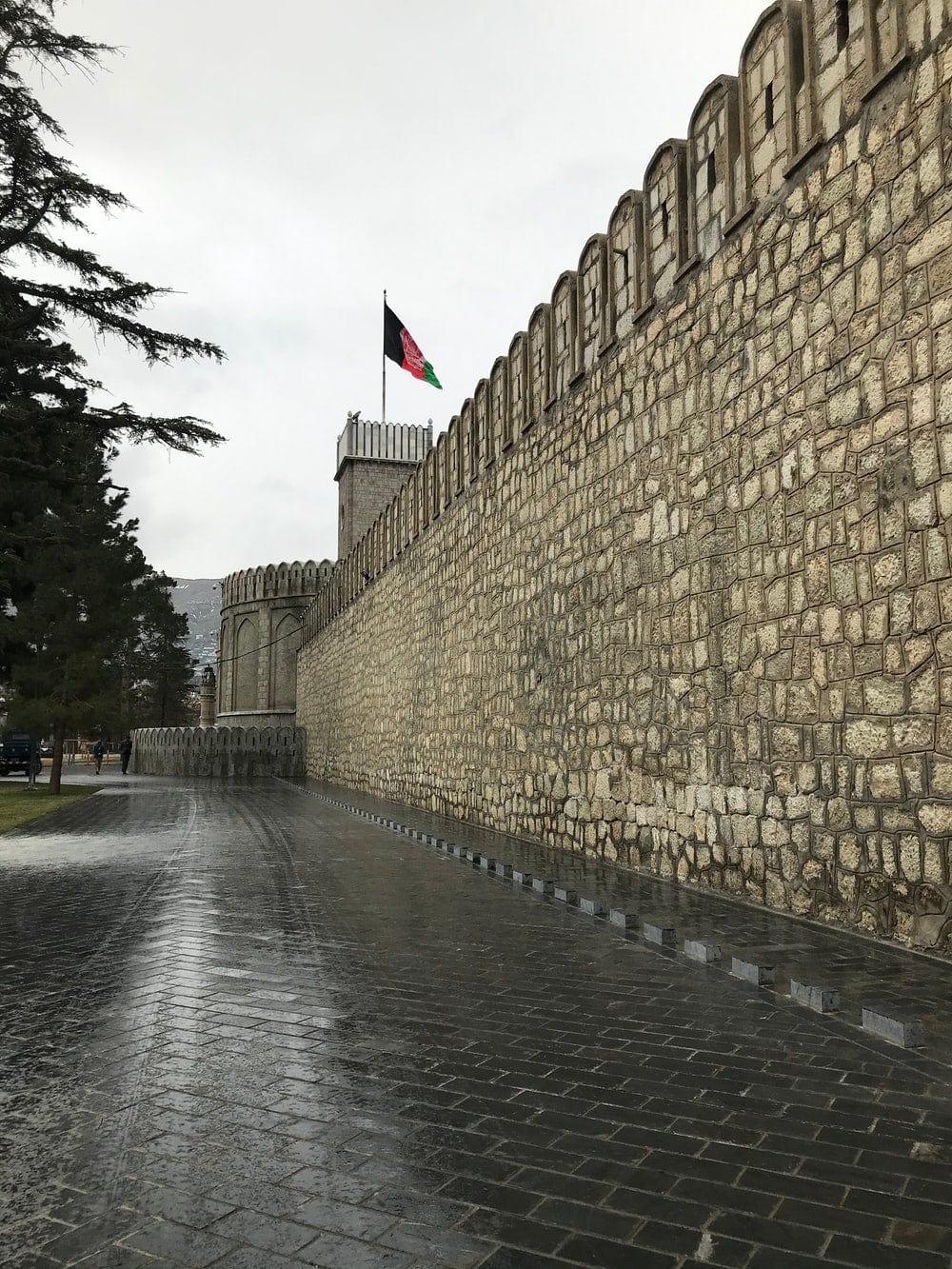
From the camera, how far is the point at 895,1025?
3615mm

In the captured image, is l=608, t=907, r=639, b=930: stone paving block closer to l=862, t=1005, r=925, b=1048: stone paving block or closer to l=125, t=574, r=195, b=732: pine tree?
l=862, t=1005, r=925, b=1048: stone paving block

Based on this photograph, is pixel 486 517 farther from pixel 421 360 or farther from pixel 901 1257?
pixel 421 360

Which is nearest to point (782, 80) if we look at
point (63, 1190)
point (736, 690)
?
point (736, 690)

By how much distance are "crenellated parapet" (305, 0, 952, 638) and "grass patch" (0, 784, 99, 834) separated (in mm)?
9273

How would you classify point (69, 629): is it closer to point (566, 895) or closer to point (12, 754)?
point (12, 754)

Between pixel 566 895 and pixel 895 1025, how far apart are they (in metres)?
3.51

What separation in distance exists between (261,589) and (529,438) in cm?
3847

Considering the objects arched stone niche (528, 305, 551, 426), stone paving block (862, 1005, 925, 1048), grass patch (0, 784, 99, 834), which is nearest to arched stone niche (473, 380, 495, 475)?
arched stone niche (528, 305, 551, 426)

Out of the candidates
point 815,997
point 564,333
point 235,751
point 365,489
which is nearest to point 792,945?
point 815,997

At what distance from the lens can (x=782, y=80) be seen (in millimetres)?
6488

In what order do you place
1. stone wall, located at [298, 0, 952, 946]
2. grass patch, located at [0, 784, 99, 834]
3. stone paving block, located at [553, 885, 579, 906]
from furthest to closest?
grass patch, located at [0, 784, 99, 834], stone paving block, located at [553, 885, 579, 906], stone wall, located at [298, 0, 952, 946]

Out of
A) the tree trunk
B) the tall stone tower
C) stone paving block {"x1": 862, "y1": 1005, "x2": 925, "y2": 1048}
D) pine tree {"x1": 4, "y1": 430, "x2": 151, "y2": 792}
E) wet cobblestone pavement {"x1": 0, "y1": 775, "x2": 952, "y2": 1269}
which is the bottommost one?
wet cobblestone pavement {"x1": 0, "y1": 775, "x2": 952, "y2": 1269}

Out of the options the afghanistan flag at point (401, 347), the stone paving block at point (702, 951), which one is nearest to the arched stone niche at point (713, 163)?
the stone paving block at point (702, 951)

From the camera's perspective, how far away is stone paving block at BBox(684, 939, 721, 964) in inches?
195
